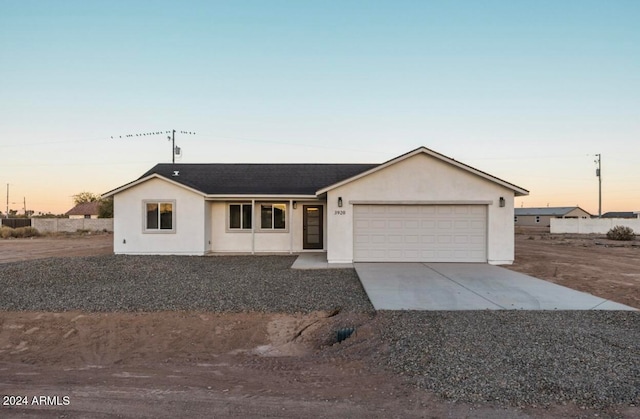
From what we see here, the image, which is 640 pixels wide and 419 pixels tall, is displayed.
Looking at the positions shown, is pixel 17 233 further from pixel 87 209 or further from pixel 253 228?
pixel 87 209

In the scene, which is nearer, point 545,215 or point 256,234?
point 256,234

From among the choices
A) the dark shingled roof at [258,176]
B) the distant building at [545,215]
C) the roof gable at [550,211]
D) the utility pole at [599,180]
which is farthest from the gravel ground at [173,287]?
the roof gable at [550,211]

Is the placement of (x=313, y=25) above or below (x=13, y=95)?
above

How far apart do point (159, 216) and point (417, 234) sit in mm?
10625

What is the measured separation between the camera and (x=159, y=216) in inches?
639

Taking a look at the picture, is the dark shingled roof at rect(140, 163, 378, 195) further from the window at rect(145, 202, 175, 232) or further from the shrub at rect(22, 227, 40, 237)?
the shrub at rect(22, 227, 40, 237)

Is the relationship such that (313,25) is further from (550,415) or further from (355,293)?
(550,415)

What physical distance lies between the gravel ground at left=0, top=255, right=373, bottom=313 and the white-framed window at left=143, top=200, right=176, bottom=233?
2474 mm

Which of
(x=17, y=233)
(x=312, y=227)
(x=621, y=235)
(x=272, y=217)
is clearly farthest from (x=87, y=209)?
(x=621, y=235)

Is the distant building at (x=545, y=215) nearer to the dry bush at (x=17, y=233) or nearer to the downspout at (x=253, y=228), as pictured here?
the downspout at (x=253, y=228)

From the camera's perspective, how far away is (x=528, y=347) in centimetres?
507

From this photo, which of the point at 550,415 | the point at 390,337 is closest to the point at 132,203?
the point at 390,337

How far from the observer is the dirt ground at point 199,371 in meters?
3.53

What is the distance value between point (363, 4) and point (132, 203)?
1216cm
